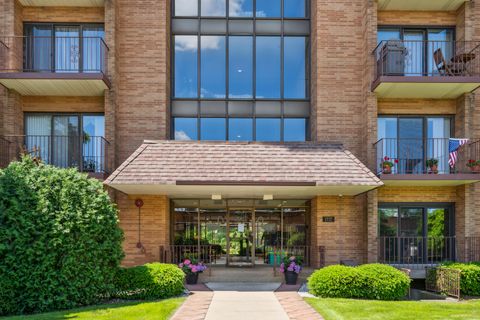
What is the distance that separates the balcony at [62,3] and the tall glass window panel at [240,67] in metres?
5.00

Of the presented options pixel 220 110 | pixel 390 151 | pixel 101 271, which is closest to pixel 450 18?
pixel 390 151

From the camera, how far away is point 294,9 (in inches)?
752

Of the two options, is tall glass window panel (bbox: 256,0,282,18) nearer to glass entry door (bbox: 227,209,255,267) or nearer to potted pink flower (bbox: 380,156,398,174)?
potted pink flower (bbox: 380,156,398,174)

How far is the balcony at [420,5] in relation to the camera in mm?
17766

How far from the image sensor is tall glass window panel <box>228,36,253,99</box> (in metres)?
18.9

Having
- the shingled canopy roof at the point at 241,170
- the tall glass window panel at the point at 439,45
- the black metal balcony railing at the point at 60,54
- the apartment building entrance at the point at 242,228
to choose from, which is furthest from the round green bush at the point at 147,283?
the tall glass window panel at the point at 439,45

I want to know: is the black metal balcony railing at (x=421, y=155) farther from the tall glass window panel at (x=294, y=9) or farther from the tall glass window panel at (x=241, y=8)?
the tall glass window panel at (x=241, y=8)

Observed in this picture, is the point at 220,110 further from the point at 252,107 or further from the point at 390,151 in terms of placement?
the point at 390,151

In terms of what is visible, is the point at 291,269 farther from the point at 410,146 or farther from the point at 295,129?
the point at 410,146

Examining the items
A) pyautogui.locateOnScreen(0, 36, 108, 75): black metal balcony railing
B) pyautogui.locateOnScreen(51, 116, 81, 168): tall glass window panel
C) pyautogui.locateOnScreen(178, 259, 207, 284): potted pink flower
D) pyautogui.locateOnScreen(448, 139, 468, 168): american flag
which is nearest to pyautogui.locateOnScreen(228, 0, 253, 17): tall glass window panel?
pyautogui.locateOnScreen(0, 36, 108, 75): black metal balcony railing

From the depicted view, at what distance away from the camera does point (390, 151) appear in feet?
59.5

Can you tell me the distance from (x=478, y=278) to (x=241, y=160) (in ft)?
26.5

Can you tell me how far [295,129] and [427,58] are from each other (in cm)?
547

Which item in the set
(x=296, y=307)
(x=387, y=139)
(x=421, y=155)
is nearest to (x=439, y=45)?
(x=387, y=139)
